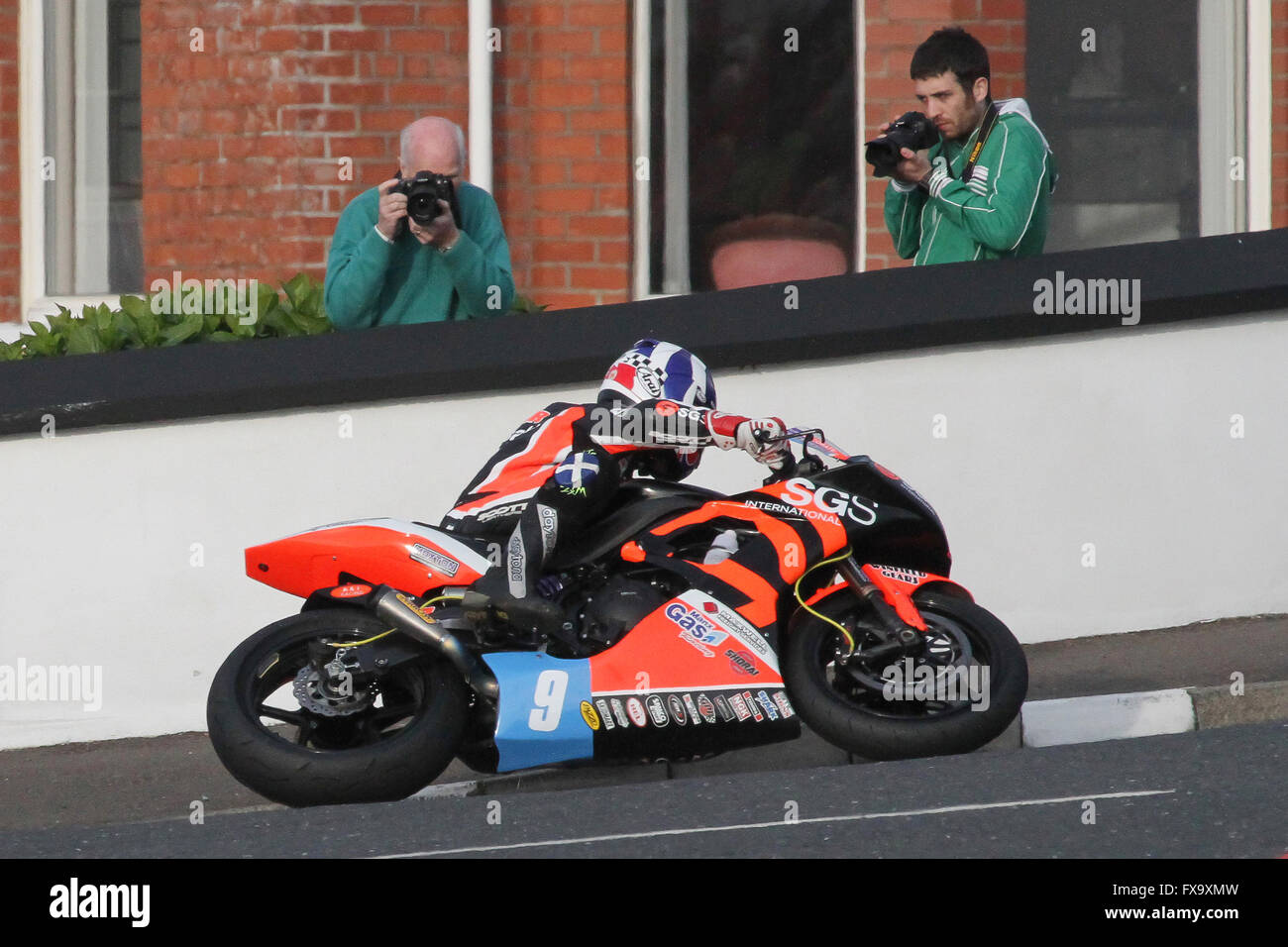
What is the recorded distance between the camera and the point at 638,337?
816 cm

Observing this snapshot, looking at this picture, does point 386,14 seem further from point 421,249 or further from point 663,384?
point 663,384

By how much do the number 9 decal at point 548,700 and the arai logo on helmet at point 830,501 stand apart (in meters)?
0.94

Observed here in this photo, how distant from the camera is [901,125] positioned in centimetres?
757

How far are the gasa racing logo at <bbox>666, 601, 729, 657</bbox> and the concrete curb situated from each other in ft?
2.19

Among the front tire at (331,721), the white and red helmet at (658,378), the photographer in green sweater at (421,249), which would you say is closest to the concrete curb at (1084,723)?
the front tire at (331,721)

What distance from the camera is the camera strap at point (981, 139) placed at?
7.71 meters

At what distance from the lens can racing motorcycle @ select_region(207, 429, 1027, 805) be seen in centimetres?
600

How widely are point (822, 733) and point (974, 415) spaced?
8.40ft

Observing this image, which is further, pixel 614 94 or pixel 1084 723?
pixel 614 94

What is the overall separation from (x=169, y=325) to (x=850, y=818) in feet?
14.4

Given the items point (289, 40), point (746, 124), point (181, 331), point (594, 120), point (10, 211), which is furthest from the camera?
point (10, 211)

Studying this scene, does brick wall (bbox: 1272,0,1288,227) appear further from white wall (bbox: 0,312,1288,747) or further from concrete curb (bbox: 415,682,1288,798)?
concrete curb (bbox: 415,682,1288,798)

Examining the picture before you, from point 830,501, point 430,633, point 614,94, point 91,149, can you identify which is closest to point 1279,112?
point 614,94

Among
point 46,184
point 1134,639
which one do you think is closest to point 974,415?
point 1134,639
